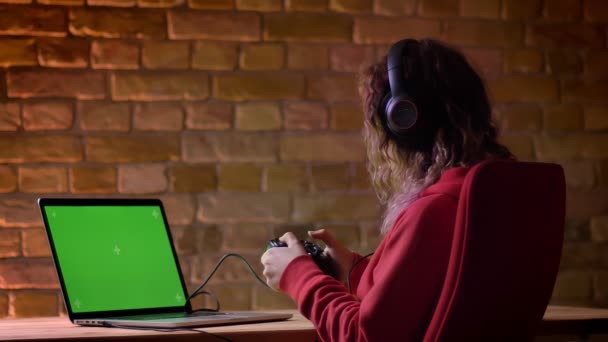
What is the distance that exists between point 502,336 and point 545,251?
0.49 ft

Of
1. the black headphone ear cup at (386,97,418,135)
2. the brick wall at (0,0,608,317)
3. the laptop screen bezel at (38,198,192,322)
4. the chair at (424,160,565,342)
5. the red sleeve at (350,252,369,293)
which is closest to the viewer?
the chair at (424,160,565,342)

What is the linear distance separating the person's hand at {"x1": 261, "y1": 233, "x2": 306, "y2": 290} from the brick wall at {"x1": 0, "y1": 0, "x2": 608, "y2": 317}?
825 mm

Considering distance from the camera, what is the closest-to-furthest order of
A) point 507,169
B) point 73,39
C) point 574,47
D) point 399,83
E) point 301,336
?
point 507,169 < point 399,83 < point 301,336 < point 73,39 < point 574,47

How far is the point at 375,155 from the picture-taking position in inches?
65.4

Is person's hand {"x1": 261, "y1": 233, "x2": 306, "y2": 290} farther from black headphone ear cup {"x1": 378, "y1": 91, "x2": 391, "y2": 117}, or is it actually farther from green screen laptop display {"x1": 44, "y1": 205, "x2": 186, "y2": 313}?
green screen laptop display {"x1": 44, "y1": 205, "x2": 186, "y2": 313}

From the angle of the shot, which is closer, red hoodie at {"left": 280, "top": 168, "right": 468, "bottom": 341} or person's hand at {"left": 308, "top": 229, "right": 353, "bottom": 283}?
red hoodie at {"left": 280, "top": 168, "right": 468, "bottom": 341}

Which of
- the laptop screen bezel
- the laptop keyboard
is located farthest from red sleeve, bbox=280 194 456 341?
the laptop screen bezel

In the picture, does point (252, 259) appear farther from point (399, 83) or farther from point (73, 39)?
point (399, 83)

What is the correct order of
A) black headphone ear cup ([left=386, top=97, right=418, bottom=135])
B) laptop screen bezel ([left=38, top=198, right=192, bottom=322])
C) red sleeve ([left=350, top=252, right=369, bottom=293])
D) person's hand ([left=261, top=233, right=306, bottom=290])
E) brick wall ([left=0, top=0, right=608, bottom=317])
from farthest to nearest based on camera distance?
1. brick wall ([left=0, top=0, right=608, bottom=317])
2. red sleeve ([left=350, top=252, right=369, bottom=293])
3. laptop screen bezel ([left=38, top=198, right=192, bottom=322])
4. person's hand ([left=261, top=233, right=306, bottom=290])
5. black headphone ear cup ([left=386, top=97, right=418, bottom=135])

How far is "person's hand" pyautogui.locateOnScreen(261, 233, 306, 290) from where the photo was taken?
62.2 inches

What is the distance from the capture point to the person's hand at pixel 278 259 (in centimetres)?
158

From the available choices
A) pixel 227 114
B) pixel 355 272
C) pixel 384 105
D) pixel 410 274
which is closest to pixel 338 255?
pixel 355 272

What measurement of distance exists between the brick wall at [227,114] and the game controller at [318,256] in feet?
1.99

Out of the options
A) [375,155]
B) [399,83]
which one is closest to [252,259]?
[375,155]
